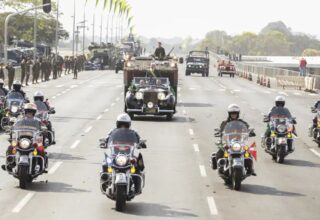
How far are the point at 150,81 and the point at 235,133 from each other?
1880 centimetres

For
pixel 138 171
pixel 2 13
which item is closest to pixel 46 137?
pixel 138 171

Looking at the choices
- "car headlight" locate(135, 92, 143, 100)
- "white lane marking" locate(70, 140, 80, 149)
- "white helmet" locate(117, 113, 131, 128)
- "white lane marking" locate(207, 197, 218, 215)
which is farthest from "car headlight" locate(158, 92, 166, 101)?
"white helmet" locate(117, 113, 131, 128)

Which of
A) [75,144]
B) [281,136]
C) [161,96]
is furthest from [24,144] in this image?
[161,96]

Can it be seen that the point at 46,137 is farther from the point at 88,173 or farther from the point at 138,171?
the point at 138,171

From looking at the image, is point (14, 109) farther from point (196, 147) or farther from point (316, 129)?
point (316, 129)

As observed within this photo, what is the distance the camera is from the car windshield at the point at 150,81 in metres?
36.2

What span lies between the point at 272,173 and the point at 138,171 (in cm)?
650

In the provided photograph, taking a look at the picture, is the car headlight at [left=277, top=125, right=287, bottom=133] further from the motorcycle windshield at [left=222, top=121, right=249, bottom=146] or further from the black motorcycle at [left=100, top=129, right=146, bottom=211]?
the black motorcycle at [left=100, top=129, right=146, bottom=211]

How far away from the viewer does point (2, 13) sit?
149250mm

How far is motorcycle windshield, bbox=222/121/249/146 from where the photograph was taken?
17.8 meters

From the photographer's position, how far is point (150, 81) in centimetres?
3647

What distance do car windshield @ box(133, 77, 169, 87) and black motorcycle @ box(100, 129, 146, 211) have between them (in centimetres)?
2071

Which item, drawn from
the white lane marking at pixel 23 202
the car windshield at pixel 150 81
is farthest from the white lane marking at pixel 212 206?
the car windshield at pixel 150 81

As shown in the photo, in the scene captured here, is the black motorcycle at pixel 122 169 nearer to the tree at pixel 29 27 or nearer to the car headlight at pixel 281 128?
the car headlight at pixel 281 128
